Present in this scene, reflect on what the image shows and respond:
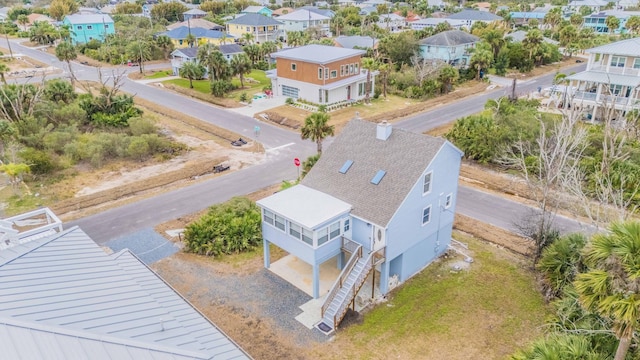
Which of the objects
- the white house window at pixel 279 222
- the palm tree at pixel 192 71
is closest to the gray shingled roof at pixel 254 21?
the palm tree at pixel 192 71

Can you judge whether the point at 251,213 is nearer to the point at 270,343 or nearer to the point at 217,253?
the point at 217,253

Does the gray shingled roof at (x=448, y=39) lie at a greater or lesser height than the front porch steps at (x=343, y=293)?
greater

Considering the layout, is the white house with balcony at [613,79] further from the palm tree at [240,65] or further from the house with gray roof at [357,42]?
the palm tree at [240,65]

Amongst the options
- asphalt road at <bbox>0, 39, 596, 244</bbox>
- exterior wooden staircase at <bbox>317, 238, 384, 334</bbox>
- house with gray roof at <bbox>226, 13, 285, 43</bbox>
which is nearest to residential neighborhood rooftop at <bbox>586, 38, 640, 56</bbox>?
asphalt road at <bbox>0, 39, 596, 244</bbox>

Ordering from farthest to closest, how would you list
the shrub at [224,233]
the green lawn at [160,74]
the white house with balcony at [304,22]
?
1. the white house with balcony at [304,22]
2. the green lawn at [160,74]
3. the shrub at [224,233]

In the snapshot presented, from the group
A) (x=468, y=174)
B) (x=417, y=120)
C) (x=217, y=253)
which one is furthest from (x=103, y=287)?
(x=417, y=120)

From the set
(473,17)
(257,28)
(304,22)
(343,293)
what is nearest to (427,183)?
(343,293)
